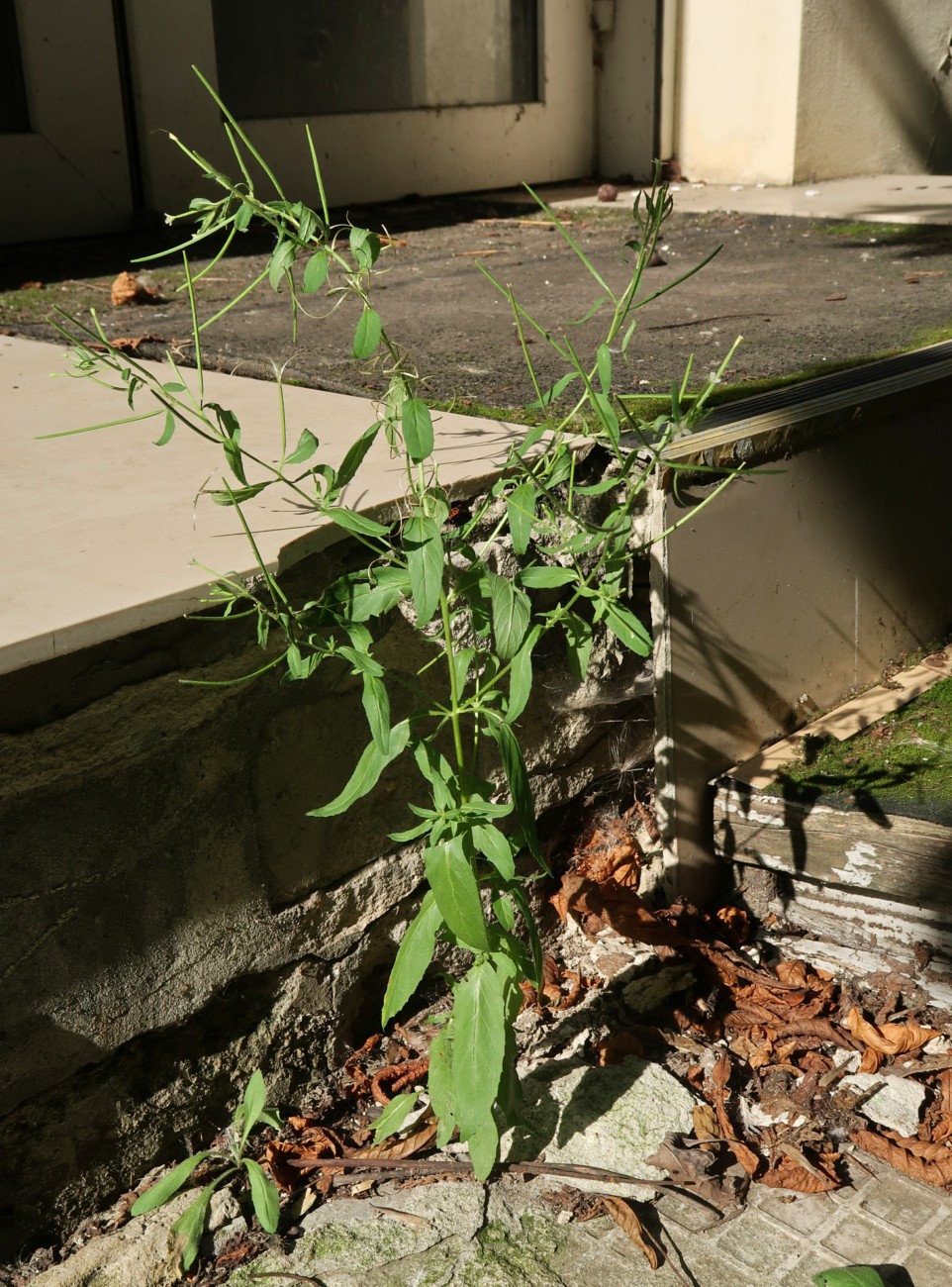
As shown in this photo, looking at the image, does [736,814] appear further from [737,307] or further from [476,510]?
[737,307]

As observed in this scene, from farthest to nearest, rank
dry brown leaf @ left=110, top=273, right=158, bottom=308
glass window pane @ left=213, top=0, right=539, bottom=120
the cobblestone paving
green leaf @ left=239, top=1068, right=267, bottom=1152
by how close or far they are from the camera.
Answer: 1. glass window pane @ left=213, top=0, right=539, bottom=120
2. dry brown leaf @ left=110, top=273, right=158, bottom=308
3. green leaf @ left=239, top=1068, right=267, bottom=1152
4. the cobblestone paving

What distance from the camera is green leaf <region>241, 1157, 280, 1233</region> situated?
185 cm

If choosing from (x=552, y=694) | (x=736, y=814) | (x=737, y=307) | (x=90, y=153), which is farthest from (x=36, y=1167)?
(x=90, y=153)

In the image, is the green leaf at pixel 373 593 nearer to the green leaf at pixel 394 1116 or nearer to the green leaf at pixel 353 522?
the green leaf at pixel 353 522

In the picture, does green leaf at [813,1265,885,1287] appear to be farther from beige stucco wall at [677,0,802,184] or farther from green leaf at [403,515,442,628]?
beige stucco wall at [677,0,802,184]

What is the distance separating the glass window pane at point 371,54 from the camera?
595cm

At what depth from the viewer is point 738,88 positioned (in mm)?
6949

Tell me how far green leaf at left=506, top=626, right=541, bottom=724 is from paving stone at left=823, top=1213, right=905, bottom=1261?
91 cm

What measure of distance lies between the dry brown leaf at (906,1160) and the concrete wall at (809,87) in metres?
5.99

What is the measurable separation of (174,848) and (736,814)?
1.09 metres

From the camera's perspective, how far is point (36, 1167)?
185cm

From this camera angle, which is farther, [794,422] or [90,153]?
[90,153]

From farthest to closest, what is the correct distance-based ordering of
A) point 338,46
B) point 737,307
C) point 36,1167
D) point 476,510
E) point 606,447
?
1. point 338,46
2. point 737,307
3. point 606,447
4. point 476,510
5. point 36,1167

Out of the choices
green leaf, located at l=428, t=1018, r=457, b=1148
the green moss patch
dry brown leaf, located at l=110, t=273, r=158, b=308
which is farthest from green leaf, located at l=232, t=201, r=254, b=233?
dry brown leaf, located at l=110, t=273, r=158, b=308
